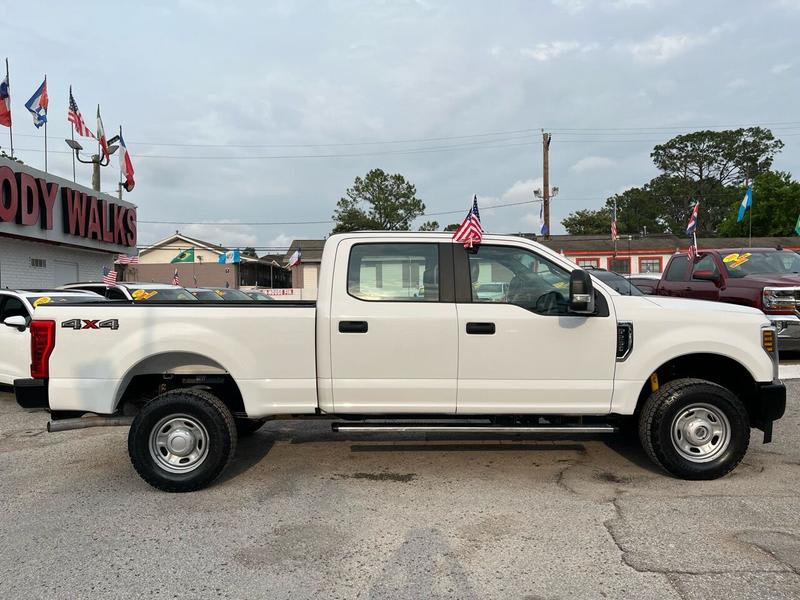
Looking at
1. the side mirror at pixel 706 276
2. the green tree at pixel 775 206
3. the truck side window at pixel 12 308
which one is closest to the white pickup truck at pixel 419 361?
the truck side window at pixel 12 308

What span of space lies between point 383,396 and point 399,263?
1.05 meters

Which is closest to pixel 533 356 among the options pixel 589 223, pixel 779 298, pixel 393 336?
pixel 393 336

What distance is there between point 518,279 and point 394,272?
0.98m

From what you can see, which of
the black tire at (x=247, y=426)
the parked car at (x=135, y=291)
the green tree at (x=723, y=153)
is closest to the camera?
the black tire at (x=247, y=426)

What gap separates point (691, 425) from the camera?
447 cm

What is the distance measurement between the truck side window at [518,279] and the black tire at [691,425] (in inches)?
42.3

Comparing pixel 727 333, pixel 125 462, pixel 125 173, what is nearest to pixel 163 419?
pixel 125 462

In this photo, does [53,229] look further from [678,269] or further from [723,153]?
[723,153]

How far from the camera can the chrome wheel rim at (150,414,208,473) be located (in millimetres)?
4418

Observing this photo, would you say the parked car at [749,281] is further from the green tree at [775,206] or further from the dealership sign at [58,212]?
the green tree at [775,206]

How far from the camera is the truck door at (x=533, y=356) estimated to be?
173 inches

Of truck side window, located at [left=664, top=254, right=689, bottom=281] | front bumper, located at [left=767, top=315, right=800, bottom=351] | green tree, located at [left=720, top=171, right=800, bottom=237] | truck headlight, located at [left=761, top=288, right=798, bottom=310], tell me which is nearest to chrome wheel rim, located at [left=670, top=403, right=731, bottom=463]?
front bumper, located at [left=767, top=315, right=800, bottom=351]

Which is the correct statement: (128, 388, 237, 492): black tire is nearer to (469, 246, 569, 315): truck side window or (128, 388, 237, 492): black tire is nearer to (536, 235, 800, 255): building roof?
(469, 246, 569, 315): truck side window

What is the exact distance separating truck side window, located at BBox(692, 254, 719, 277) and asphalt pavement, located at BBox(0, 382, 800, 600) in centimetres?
539
